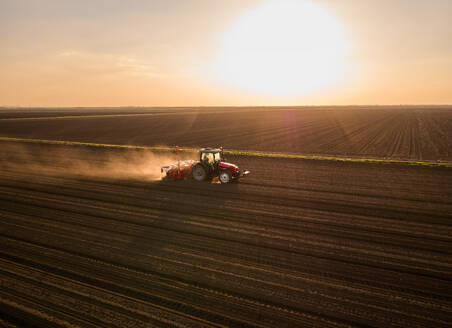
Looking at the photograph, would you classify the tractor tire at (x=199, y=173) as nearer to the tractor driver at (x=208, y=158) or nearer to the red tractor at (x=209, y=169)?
the red tractor at (x=209, y=169)

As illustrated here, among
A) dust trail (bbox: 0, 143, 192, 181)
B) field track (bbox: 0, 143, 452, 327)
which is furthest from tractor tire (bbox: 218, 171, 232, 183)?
dust trail (bbox: 0, 143, 192, 181)

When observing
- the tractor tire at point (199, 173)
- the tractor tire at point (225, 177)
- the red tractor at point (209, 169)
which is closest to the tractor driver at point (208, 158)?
the red tractor at point (209, 169)

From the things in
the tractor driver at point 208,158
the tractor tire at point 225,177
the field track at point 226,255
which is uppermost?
the tractor driver at point 208,158

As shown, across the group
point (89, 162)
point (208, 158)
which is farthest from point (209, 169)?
point (89, 162)

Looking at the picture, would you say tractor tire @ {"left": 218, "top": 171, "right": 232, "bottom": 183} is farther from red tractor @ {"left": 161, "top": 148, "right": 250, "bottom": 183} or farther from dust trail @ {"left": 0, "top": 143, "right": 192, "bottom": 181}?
dust trail @ {"left": 0, "top": 143, "right": 192, "bottom": 181}

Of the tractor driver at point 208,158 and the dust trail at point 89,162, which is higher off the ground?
the tractor driver at point 208,158

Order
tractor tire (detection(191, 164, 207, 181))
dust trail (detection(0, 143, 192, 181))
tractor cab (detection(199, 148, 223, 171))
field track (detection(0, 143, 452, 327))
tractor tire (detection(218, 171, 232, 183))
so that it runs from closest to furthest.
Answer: field track (detection(0, 143, 452, 327)) < tractor tire (detection(218, 171, 232, 183)) < tractor cab (detection(199, 148, 223, 171)) < tractor tire (detection(191, 164, 207, 181)) < dust trail (detection(0, 143, 192, 181))

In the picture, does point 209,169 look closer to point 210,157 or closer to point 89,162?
point 210,157

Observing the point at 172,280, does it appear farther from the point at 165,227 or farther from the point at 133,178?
the point at 133,178
